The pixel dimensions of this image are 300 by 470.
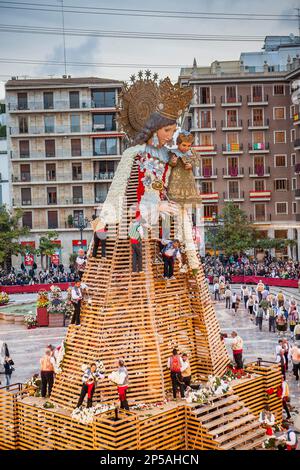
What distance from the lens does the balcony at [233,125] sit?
2275 inches

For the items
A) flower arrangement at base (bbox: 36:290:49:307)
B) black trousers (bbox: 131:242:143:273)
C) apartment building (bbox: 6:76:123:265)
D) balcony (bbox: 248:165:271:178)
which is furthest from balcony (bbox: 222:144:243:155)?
black trousers (bbox: 131:242:143:273)

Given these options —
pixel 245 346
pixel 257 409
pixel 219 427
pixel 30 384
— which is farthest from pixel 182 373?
pixel 245 346

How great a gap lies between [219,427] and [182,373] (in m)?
1.50

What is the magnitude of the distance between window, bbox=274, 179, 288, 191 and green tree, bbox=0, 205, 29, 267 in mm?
23283

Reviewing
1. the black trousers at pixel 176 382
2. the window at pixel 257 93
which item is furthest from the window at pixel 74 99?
the black trousers at pixel 176 382

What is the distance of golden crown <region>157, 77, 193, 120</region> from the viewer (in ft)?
49.0

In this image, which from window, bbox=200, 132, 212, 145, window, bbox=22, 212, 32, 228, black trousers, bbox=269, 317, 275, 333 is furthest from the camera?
window, bbox=200, 132, 212, 145

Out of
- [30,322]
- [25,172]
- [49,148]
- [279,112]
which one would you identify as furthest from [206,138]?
[30,322]

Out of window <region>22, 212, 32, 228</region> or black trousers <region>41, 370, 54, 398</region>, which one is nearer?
black trousers <region>41, 370, 54, 398</region>

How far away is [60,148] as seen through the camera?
57.7 metres

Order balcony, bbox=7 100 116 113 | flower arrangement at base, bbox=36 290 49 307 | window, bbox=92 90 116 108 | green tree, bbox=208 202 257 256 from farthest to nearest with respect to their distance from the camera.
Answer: window, bbox=92 90 116 108 → balcony, bbox=7 100 116 113 → green tree, bbox=208 202 257 256 → flower arrangement at base, bbox=36 290 49 307

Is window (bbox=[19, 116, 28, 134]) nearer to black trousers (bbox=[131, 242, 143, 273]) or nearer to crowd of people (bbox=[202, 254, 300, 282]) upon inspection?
crowd of people (bbox=[202, 254, 300, 282])

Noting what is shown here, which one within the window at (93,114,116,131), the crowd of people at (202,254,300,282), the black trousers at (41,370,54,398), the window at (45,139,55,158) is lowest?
the black trousers at (41,370,54,398)

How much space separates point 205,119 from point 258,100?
207 inches
